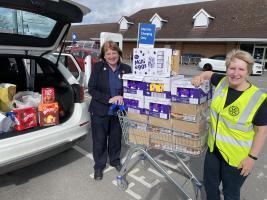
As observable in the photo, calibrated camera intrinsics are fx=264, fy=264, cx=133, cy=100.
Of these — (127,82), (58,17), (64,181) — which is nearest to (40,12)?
(58,17)

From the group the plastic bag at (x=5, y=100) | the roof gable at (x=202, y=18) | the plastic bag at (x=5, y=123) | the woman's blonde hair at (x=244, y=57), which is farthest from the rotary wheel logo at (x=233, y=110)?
the roof gable at (x=202, y=18)

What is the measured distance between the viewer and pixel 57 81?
3.71 meters

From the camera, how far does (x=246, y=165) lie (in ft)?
6.82

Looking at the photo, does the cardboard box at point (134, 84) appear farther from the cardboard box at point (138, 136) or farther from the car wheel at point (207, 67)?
the car wheel at point (207, 67)

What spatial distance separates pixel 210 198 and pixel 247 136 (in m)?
0.81

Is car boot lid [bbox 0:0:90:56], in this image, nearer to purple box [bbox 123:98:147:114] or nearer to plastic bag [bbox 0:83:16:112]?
plastic bag [bbox 0:83:16:112]

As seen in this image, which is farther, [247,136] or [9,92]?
[9,92]

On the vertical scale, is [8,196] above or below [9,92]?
below

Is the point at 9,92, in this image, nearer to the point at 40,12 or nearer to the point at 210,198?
the point at 40,12

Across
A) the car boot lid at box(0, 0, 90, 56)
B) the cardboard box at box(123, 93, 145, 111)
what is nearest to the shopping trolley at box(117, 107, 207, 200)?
the cardboard box at box(123, 93, 145, 111)

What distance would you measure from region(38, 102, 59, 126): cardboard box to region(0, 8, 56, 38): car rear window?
0.99 meters

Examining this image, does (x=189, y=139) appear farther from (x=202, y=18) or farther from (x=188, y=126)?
(x=202, y=18)

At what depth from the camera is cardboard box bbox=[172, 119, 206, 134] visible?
246 centimetres

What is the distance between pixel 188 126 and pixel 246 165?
612 mm
